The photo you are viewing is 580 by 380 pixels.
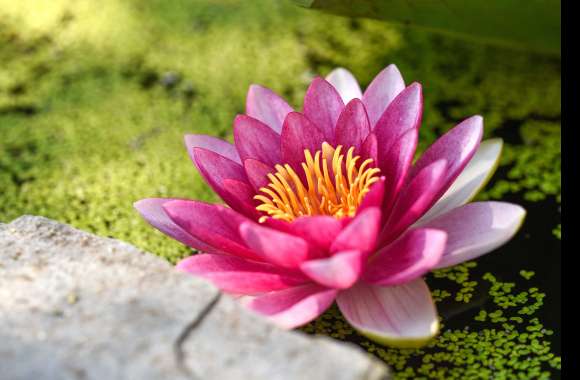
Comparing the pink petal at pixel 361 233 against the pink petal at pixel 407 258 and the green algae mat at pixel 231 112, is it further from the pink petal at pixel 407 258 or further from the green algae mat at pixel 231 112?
the green algae mat at pixel 231 112

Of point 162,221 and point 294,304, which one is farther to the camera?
point 162,221

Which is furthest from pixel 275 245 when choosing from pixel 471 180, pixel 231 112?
pixel 231 112

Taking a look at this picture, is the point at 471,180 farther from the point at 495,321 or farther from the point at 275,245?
the point at 275,245

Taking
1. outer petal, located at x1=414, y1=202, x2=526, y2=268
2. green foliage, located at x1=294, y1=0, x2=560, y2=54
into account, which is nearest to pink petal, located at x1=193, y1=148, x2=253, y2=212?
outer petal, located at x1=414, y1=202, x2=526, y2=268

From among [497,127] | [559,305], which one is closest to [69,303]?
[559,305]

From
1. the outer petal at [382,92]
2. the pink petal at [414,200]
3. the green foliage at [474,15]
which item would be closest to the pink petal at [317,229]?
the pink petal at [414,200]

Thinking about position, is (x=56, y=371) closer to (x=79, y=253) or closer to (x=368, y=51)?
(x=79, y=253)
